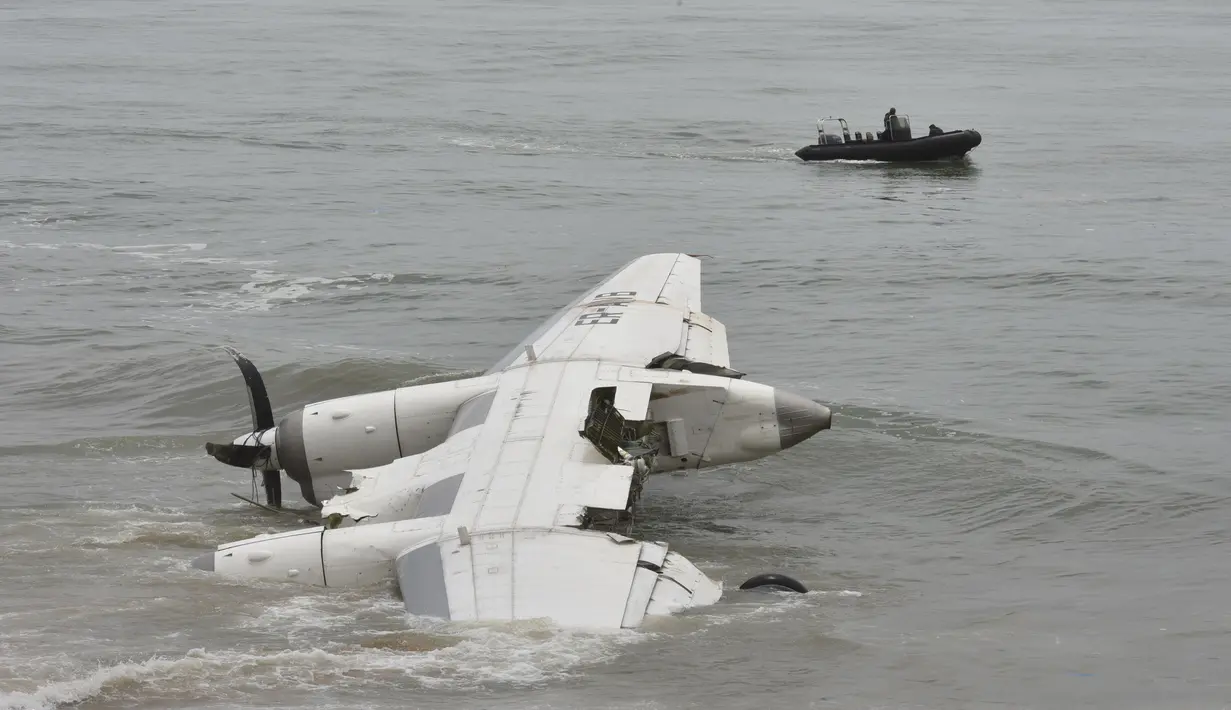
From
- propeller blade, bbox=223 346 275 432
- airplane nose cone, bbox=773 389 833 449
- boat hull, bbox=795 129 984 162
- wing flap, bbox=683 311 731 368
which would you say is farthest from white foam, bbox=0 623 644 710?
boat hull, bbox=795 129 984 162

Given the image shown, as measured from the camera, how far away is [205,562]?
50.0 feet

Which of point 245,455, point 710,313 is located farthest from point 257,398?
point 710,313

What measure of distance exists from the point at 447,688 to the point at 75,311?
68.6 feet

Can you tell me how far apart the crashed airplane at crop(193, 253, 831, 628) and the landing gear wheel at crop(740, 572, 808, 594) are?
24mm

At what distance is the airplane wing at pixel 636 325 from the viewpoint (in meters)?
20.4

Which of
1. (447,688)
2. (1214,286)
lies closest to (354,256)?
(1214,286)

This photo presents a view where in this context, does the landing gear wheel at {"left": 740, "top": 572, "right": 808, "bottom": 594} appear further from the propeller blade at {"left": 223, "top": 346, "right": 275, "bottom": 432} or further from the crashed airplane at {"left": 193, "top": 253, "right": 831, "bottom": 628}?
the propeller blade at {"left": 223, "top": 346, "right": 275, "bottom": 432}

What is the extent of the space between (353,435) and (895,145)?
37755 millimetres

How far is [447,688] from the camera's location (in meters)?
12.0

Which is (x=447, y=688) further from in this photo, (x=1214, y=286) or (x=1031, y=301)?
(x=1214, y=286)

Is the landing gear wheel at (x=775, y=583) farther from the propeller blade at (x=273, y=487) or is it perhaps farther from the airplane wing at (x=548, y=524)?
the propeller blade at (x=273, y=487)

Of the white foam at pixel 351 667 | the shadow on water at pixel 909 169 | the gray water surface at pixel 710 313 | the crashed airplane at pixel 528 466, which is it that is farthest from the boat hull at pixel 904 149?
the white foam at pixel 351 667

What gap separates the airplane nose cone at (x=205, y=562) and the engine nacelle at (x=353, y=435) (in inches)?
129

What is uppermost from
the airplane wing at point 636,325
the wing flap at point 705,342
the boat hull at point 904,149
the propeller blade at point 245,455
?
the boat hull at point 904,149
